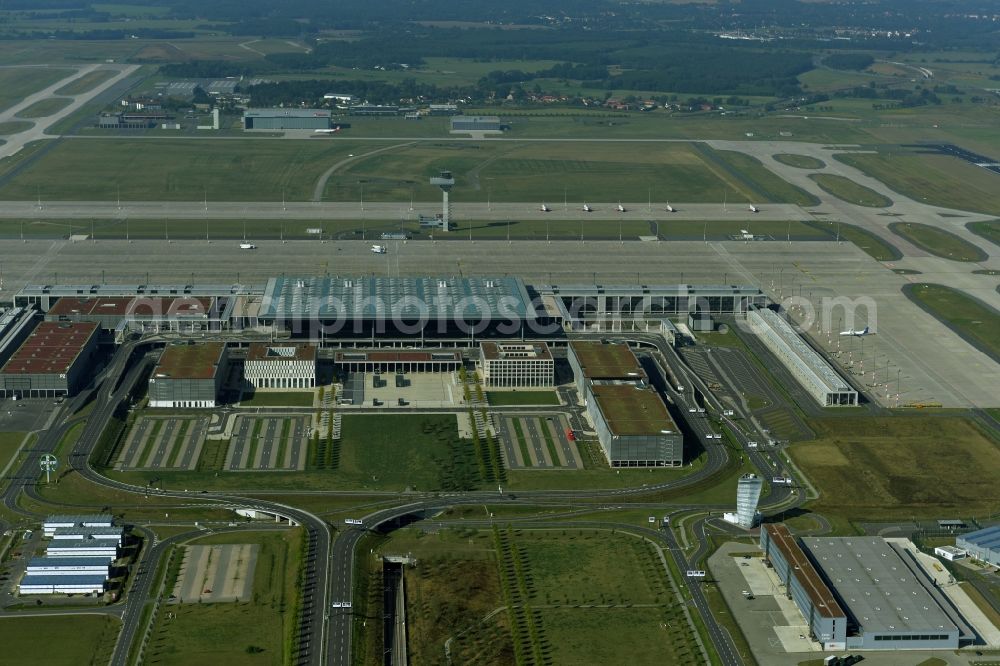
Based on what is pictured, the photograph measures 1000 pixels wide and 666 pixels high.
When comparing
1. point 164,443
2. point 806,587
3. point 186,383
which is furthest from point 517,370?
point 806,587

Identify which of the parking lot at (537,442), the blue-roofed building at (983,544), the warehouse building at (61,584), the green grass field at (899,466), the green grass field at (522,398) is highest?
the blue-roofed building at (983,544)

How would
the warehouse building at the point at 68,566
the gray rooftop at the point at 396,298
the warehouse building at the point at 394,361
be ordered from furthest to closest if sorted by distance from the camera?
the gray rooftop at the point at 396,298 < the warehouse building at the point at 394,361 < the warehouse building at the point at 68,566

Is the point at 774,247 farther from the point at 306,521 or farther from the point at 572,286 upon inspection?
the point at 306,521

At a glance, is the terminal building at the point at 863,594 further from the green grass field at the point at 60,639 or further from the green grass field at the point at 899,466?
the green grass field at the point at 60,639

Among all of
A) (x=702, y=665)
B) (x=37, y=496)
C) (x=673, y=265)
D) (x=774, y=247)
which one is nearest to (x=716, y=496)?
(x=702, y=665)

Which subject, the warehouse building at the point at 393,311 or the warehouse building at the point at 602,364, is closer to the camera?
the warehouse building at the point at 602,364

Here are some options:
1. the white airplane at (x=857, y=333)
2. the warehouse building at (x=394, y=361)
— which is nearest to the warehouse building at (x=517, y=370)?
the warehouse building at (x=394, y=361)

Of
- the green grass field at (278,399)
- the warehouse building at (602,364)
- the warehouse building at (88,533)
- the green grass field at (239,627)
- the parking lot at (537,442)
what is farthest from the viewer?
the warehouse building at (602,364)
